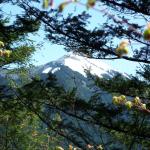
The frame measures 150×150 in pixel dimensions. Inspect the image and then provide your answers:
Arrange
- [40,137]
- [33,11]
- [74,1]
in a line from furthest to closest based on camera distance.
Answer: [40,137] < [33,11] < [74,1]

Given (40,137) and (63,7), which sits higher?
(63,7)

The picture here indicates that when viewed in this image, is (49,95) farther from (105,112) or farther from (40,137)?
(40,137)

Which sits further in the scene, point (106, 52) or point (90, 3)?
point (106, 52)

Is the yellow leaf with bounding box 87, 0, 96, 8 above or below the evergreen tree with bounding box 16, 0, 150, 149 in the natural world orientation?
above

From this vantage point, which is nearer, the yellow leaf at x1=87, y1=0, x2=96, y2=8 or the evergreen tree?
the yellow leaf at x1=87, y1=0, x2=96, y2=8

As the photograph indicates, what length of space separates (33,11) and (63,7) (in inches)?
403

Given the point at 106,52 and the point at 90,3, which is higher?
the point at 90,3

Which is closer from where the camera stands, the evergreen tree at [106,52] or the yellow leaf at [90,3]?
the yellow leaf at [90,3]

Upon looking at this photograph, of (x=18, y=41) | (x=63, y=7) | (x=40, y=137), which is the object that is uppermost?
(x=63, y=7)

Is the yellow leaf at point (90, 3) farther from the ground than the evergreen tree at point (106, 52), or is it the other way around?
the yellow leaf at point (90, 3)

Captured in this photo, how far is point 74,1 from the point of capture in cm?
136

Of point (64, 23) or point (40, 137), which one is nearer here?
point (64, 23)

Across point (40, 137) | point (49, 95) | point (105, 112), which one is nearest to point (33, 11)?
point (49, 95)

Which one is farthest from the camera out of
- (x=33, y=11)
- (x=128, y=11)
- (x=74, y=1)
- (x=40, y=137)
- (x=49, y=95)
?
(x=40, y=137)
